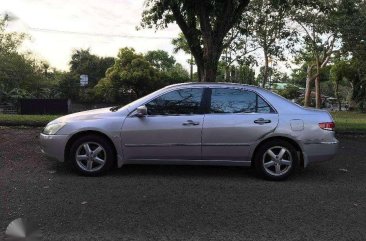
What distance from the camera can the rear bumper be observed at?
7195mm

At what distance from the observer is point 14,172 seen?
7262 mm

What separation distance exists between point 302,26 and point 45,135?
27188 mm

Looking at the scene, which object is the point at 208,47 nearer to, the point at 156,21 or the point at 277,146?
the point at 156,21

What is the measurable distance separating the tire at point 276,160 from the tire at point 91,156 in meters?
2.27

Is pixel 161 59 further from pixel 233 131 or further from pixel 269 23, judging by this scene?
pixel 233 131

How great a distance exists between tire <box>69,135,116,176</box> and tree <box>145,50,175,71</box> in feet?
216

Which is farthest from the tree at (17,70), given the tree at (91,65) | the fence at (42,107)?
the fence at (42,107)

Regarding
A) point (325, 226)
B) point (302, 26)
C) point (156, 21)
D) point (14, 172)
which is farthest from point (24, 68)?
point (325, 226)

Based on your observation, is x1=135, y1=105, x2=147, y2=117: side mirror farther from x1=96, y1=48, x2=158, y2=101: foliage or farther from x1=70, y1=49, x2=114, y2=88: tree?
x1=70, y1=49, x2=114, y2=88: tree

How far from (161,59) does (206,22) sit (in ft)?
219

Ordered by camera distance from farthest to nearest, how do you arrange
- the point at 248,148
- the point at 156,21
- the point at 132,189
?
the point at 156,21 → the point at 248,148 → the point at 132,189

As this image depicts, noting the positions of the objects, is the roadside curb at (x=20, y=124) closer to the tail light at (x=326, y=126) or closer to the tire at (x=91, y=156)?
the tire at (x=91, y=156)

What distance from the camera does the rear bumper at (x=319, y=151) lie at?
720 centimetres

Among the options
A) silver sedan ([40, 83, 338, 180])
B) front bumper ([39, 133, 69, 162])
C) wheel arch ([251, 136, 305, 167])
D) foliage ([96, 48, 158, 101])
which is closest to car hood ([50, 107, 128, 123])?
silver sedan ([40, 83, 338, 180])
